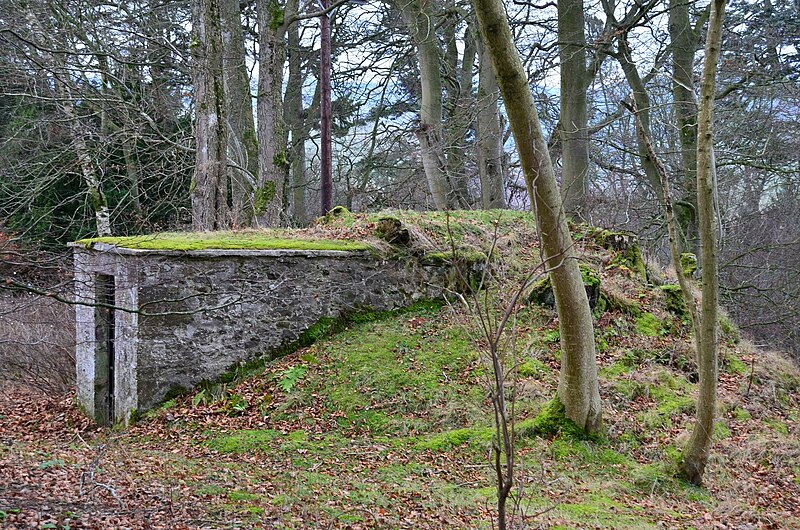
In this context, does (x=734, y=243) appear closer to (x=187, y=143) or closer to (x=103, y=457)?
(x=187, y=143)

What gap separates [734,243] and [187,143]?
1379 cm

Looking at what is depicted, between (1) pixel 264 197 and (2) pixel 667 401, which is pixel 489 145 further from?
(2) pixel 667 401

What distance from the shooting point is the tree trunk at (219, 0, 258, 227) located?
43.8 ft

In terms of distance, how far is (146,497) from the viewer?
192 inches

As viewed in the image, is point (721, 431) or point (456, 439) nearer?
point (456, 439)

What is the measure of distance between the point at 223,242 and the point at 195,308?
1.08 metres

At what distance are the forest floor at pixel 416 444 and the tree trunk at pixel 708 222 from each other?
111 centimetres

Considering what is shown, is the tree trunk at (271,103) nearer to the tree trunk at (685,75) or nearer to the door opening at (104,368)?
the door opening at (104,368)

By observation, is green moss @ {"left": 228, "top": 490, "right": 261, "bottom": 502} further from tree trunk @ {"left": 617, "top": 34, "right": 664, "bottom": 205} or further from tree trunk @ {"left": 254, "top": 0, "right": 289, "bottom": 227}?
tree trunk @ {"left": 617, "top": 34, "right": 664, "bottom": 205}

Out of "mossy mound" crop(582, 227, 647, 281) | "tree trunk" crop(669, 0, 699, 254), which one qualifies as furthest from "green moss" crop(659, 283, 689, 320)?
"tree trunk" crop(669, 0, 699, 254)

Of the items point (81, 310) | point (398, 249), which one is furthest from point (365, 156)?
point (81, 310)

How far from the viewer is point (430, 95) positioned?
14031 millimetres

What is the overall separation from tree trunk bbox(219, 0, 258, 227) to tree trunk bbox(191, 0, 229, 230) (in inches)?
22.8

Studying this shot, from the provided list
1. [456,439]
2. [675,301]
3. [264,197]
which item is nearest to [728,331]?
[675,301]
